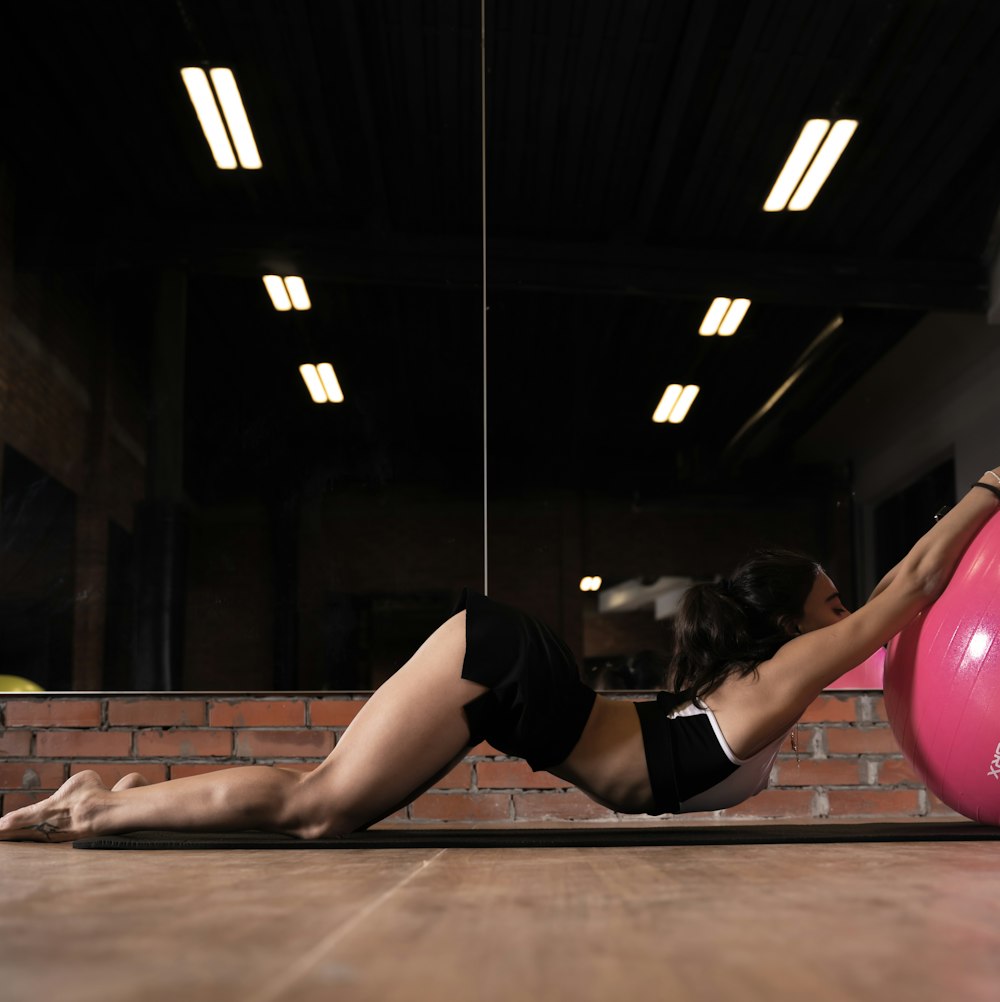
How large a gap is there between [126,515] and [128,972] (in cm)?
259

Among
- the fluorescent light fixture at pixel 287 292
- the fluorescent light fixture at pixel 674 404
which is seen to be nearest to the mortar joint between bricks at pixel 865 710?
the fluorescent light fixture at pixel 674 404

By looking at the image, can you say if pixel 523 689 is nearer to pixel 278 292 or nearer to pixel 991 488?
pixel 991 488

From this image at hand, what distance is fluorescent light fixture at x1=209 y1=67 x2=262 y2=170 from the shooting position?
3104 mm

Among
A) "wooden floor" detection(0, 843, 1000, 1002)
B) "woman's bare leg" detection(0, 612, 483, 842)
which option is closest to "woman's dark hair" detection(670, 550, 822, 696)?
"woman's bare leg" detection(0, 612, 483, 842)

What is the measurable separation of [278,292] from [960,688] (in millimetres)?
2123

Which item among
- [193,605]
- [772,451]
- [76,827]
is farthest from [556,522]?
[76,827]

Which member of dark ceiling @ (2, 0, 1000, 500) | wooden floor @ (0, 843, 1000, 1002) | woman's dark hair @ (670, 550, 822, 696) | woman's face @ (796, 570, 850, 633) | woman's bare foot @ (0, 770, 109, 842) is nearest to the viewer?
wooden floor @ (0, 843, 1000, 1002)

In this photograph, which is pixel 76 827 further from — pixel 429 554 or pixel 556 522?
pixel 556 522

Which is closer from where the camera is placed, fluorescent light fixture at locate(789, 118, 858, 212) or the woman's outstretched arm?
the woman's outstretched arm

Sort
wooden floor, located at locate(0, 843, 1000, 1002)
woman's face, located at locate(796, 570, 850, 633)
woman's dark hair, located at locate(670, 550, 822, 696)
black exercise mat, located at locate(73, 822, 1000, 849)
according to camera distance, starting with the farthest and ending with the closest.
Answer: woman's face, located at locate(796, 570, 850, 633), woman's dark hair, located at locate(670, 550, 822, 696), black exercise mat, located at locate(73, 822, 1000, 849), wooden floor, located at locate(0, 843, 1000, 1002)

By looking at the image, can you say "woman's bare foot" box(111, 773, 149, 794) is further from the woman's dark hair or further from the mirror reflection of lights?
the mirror reflection of lights

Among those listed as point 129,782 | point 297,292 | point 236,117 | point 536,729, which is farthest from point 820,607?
point 236,117

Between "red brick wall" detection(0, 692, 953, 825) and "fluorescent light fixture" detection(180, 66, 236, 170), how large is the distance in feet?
5.06

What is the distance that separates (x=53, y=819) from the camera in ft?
6.11
